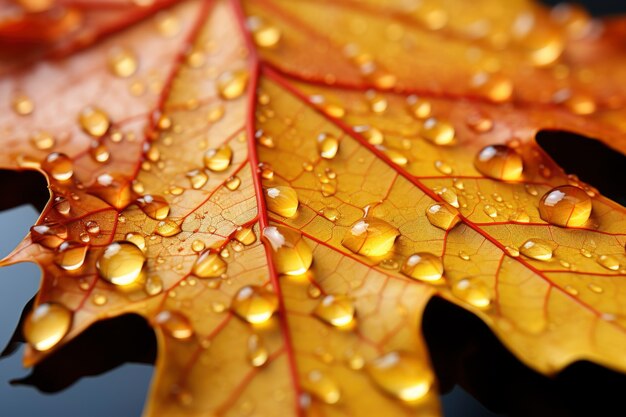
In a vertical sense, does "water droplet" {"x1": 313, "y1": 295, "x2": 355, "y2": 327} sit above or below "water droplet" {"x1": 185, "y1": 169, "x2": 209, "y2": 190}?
below

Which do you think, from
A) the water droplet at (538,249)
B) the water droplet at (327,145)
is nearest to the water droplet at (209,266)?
the water droplet at (327,145)

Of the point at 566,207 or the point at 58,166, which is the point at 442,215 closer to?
the point at 566,207

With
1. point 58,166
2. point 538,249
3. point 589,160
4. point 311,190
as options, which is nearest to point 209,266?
point 311,190

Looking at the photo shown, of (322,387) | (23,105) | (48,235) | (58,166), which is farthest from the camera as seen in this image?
(23,105)

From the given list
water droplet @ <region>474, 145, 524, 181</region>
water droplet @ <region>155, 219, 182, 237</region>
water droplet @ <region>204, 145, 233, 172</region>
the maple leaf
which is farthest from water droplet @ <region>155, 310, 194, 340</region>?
water droplet @ <region>474, 145, 524, 181</region>

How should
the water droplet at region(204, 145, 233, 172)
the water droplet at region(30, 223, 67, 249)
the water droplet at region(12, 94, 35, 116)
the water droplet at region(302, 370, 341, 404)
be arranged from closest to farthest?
1. the water droplet at region(302, 370, 341, 404)
2. the water droplet at region(30, 223, 67, 249)
3. the water droplet at region(204, 145, 233, 172)
4. the water droplet at region(12, 94, 35, 116)

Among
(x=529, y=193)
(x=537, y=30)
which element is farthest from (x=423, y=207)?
(x=537, y=30)

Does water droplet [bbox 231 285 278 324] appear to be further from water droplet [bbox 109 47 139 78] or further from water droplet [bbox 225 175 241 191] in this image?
water droplet [bbox 109 47 139 78]

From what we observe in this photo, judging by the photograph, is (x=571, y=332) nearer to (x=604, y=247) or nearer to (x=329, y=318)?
(x=604, y=247)
